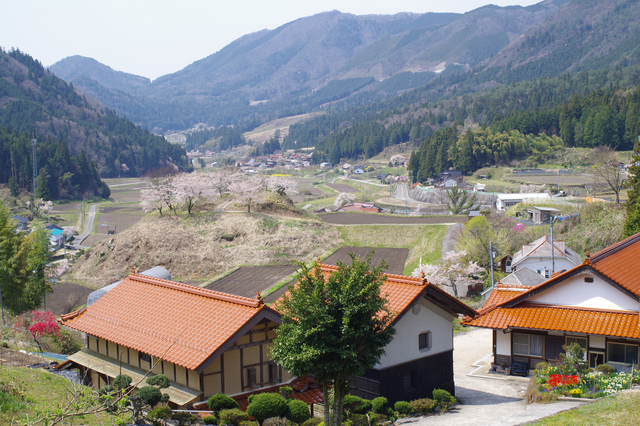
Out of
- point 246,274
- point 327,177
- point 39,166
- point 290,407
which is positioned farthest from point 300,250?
point 327,177

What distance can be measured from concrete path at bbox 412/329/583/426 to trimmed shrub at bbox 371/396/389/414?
83 cm

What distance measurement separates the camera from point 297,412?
12.5m

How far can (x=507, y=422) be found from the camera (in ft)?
38.8

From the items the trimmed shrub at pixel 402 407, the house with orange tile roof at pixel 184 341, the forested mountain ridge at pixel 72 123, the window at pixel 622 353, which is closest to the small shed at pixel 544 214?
the window at pixel 622 353

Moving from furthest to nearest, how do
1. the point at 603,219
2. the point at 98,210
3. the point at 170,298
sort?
the point at 98,210 → the point at 603,219 → the point at 170,298

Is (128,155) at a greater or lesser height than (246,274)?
greater

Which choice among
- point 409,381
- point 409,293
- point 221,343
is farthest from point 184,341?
point 409,381

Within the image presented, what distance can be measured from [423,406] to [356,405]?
220 cm

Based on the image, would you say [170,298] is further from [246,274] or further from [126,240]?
[126,240]

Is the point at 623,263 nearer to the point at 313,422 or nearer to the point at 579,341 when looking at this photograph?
the point at 579,341

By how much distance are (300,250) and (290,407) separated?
32131 millimetres

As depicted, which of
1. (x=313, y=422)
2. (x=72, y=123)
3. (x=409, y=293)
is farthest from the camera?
(x=72, y=123)

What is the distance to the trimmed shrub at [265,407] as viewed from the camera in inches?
478

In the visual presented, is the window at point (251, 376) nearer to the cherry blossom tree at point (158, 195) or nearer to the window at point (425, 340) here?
the window at point (425, 340)
